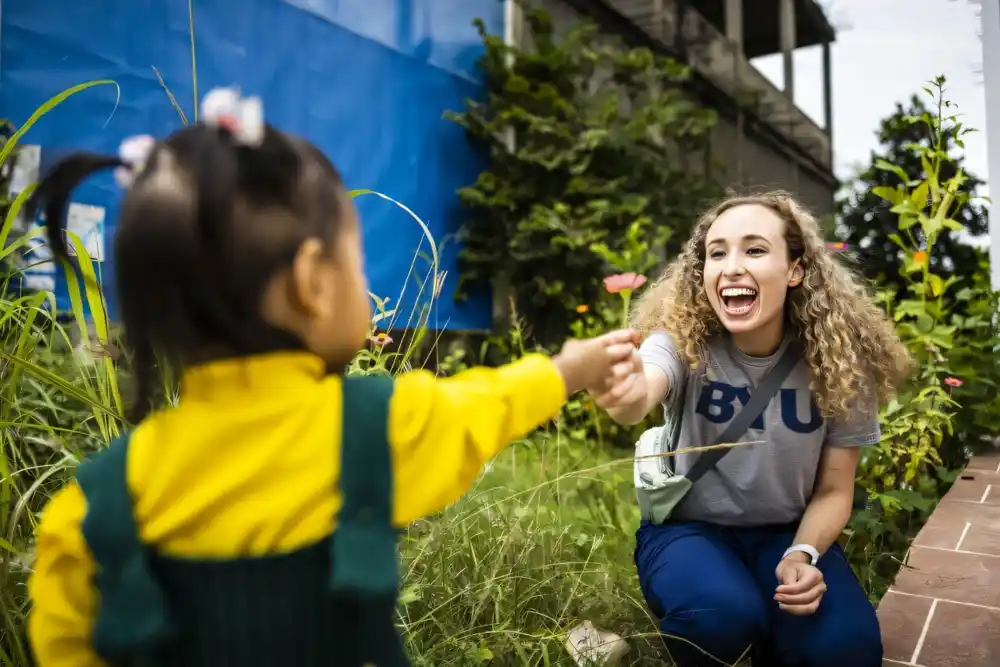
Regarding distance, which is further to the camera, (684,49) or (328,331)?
(684,49)

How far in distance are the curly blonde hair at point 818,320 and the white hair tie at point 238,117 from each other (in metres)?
1.30

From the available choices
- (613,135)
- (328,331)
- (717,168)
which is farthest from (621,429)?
(328,331)

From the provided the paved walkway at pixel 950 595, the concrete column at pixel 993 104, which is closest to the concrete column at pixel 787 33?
the concrete column at pixel 993 104

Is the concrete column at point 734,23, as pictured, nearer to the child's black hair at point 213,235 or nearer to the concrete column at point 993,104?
the concrete column at point 993,104

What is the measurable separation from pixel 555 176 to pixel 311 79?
1797 millimetres

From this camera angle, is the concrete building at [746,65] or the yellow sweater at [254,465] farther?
the concrete building at [746,65]

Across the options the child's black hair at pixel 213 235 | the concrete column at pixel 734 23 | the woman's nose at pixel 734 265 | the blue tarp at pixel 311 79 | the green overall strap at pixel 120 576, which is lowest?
the green overall strap at pixel 120 576

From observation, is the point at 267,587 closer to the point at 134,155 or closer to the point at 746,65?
the point at 134,155

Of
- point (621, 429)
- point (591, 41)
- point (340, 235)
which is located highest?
point (591, 41)

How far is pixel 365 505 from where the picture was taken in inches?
33.2

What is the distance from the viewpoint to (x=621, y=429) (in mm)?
4344

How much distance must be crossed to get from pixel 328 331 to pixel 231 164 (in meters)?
0.21

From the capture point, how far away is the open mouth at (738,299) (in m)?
1.84

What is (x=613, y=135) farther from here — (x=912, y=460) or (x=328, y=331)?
(x=328, y=331)
